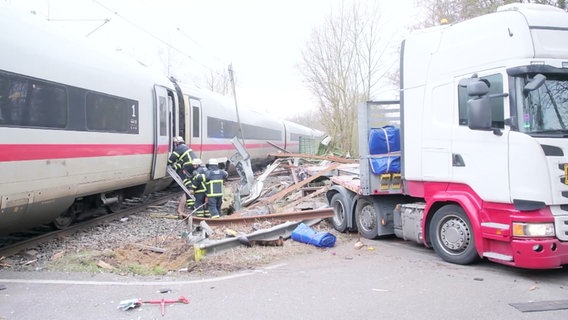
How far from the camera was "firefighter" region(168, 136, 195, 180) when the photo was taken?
1167 centimetres

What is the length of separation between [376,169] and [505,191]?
239 centimetres

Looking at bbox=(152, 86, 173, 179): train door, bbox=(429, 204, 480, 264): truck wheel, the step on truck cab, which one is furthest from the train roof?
bbox=(429, 204, 480, 264): truck wheel

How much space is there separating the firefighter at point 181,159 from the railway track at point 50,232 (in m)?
1.25

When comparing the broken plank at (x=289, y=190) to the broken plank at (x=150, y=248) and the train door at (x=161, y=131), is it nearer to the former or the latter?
the train door at (x=161, y=131)

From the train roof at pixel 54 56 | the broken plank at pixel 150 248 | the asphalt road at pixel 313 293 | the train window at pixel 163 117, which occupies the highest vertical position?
the train roof at pixel 54 56

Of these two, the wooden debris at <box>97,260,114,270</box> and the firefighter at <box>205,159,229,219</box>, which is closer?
the wooden debris at <box>97,260,114,270</box>

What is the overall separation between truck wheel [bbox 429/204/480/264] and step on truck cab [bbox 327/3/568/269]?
14 millimetres

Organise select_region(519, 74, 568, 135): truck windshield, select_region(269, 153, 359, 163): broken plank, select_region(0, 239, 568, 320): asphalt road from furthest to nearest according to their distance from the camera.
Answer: select_region(269, 153, 359, 163): broken plank < select_region(519, 74, 568, 135): truck windshield < select_region(0, 239, 568, 320): asphalt road

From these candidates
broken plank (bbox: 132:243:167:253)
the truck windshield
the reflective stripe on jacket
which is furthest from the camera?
the reflective stripe on jacket

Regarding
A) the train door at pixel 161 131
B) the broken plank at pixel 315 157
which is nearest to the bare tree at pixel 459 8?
the broken plank at pixel 315 157

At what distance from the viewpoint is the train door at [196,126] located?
14188 mm

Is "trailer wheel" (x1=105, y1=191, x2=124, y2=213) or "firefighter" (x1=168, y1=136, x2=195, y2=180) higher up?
"firefighter" (x1=168, y1=136, x2=195, y2=180)

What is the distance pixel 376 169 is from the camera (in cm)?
754

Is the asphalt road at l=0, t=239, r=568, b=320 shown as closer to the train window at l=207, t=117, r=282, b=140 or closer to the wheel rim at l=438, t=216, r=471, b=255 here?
the wheel rim at l=438, t=216, r=471, b=255
